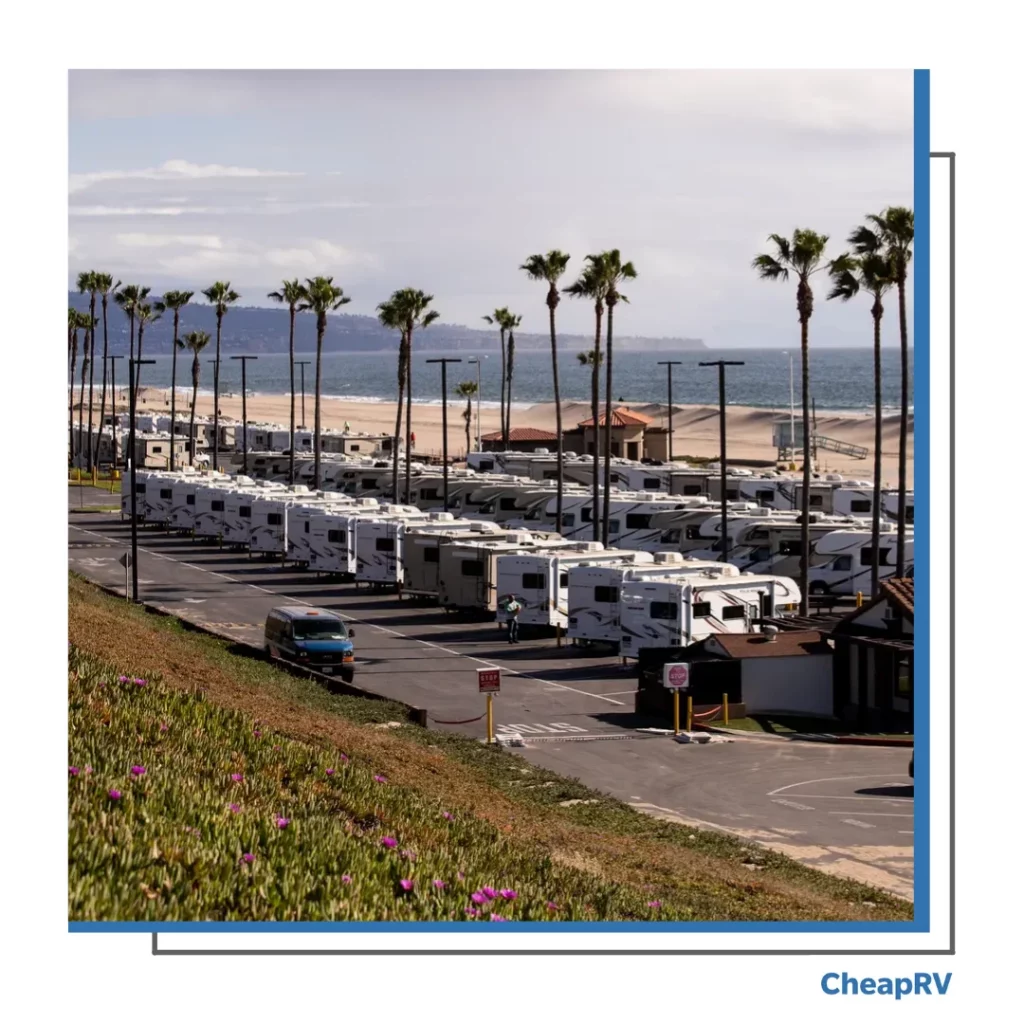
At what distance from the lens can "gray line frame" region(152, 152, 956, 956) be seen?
47.3ft

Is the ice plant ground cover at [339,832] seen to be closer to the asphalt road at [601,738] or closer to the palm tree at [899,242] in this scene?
the asphalt road at [601,738]

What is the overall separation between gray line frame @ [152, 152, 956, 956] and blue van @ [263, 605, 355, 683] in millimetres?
27543

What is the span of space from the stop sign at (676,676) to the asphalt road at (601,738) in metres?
1.26

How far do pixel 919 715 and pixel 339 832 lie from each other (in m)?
6.19

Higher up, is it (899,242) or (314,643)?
(899,242)

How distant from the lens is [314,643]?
42.9 meters

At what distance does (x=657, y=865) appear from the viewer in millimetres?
22516

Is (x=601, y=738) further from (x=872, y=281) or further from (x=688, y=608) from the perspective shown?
(x=872, y=281)

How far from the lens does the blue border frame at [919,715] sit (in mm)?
14773

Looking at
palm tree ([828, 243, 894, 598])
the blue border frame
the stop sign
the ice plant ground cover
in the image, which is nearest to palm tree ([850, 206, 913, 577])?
palm tree ([828, 243, 894, 598])

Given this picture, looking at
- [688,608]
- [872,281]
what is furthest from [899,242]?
[688,608]

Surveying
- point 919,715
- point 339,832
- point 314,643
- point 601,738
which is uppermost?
point 919,715
